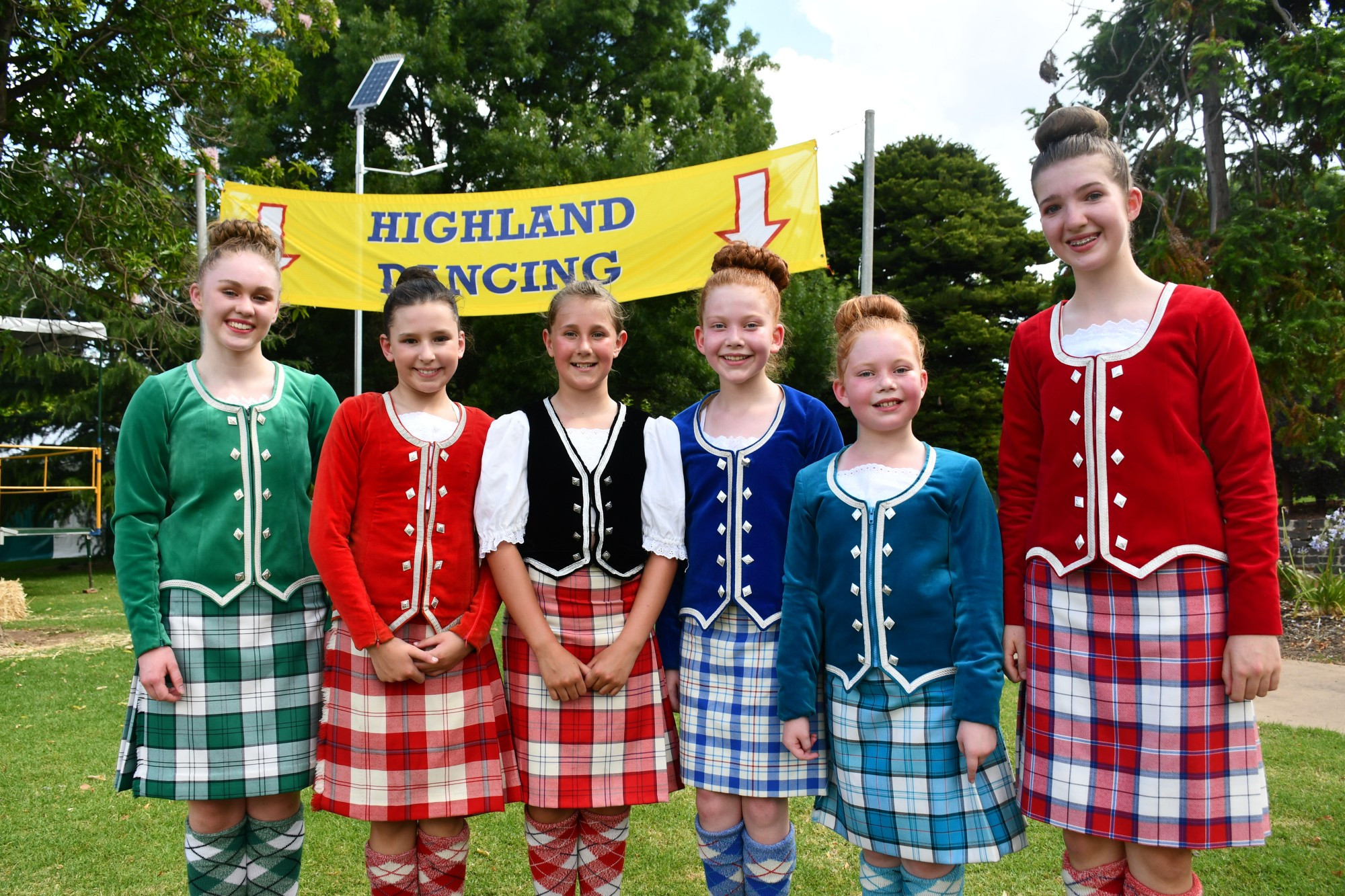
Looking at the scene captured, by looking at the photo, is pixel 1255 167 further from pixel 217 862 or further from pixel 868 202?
pixel 217 862

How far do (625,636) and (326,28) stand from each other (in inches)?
327

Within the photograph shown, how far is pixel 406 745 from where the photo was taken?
2.28 meters

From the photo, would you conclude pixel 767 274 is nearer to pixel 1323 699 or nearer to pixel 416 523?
pixel 416 523

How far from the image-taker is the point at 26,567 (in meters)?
14.5

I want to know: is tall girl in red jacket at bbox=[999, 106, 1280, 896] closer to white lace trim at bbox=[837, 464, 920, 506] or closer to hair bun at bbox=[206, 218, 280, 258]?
white lace trim at bbox=[837, 464, 920, 506]

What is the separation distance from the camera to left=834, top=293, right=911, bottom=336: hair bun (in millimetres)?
2318

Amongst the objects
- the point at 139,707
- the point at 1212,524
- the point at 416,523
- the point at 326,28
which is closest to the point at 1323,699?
the point at 1212,524

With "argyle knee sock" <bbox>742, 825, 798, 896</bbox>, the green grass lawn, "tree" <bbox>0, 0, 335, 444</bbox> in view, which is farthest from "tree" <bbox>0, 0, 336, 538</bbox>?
"argyle knee sock" <bbox>742, 825, 798, 896</bbox>

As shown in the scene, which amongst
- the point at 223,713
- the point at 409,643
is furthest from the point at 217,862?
the point at 409,643

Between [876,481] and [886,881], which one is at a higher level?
[876,481]

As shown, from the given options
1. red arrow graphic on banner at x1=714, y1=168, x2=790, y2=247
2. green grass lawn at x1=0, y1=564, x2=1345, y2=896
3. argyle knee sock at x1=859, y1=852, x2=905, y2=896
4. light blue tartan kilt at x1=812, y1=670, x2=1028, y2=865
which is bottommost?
green grass lawn at x1=0, y1=564, x2=1345, y2=896

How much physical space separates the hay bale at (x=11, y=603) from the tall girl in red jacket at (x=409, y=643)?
314 inches

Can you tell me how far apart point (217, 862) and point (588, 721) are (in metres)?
0.97

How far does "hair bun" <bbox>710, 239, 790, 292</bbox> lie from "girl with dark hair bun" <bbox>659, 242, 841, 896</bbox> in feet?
0.19
